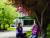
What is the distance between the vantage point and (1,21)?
31453 millimetres

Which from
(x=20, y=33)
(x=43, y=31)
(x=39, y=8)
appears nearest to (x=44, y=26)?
(x=43, y=31)

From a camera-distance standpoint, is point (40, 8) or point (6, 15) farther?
point (6, 15)

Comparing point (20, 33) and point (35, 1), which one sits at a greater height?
point (35, 1)

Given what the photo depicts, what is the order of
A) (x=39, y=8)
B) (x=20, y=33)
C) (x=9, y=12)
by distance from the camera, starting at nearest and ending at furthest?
(x=39, y=8), (x=20, y=33), (x=9, y=12)

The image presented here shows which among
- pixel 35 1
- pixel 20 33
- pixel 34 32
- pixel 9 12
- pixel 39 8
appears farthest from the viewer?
pixel 9 12

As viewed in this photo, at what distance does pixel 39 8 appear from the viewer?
7.39 m

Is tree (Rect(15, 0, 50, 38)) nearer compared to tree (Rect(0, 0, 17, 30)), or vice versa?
tree (Rect(15, 0, 50, 38))

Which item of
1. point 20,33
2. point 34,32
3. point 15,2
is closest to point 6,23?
point 20,33

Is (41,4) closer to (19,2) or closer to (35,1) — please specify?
(35,1)

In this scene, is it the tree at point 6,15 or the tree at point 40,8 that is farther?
the tree at point 6,15

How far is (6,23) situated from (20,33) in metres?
20.3

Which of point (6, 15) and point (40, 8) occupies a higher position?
point (6, 15)

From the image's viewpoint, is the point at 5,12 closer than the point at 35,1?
No

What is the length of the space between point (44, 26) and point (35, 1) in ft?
4.59
